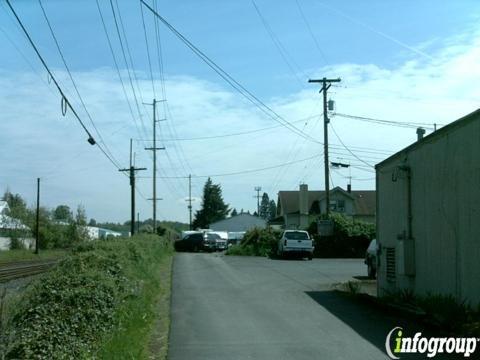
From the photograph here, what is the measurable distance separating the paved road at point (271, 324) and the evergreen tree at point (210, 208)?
121 m

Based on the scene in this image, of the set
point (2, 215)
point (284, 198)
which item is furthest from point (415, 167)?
point (2, 215)

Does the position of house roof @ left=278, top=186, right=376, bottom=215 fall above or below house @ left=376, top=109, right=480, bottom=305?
above

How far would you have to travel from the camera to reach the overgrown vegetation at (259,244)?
43.7 m

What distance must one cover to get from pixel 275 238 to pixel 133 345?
34.9m

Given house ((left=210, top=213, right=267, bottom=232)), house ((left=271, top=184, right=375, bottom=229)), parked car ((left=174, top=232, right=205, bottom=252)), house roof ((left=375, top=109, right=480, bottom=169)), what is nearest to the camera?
house roof ((left=375, top=109, right=480, bottom=169))

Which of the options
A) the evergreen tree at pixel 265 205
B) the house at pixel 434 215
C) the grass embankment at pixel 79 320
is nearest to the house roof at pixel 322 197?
the house at pixel 434 215

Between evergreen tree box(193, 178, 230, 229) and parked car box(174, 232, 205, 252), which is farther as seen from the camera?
evergreen tree box(193, 178, 230, 229)

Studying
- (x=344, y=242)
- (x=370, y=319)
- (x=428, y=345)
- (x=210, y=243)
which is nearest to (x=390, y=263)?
(x=370, y=319)

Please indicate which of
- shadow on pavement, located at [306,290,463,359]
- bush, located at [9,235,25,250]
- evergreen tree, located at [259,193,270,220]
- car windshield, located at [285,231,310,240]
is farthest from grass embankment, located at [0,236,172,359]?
evergreen tree, located at [259,193,270,220]

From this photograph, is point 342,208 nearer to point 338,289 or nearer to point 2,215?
point 2,215

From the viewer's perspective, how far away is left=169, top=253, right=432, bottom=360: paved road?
9.20 metres

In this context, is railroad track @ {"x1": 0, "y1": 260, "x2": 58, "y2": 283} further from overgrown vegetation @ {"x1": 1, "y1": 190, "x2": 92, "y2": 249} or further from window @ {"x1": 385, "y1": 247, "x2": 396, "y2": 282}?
overgrown vegetation @ {"x1": 1, "y1": 190, "x2": 92, "y2": 249}

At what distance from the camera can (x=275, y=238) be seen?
4394 cm

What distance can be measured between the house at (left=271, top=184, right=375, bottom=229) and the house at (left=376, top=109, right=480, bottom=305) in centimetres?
5197
